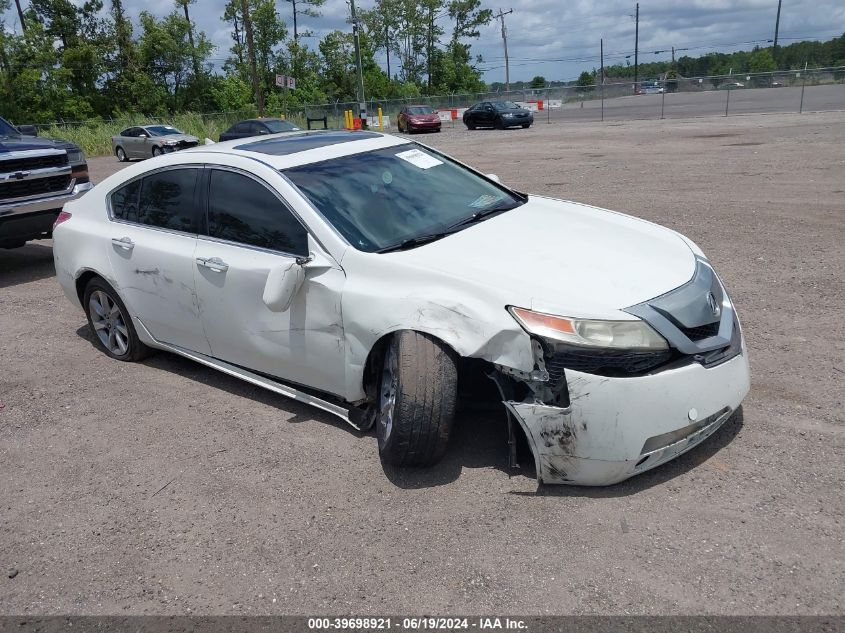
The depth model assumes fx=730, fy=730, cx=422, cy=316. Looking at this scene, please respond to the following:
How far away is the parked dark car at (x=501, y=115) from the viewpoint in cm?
3412

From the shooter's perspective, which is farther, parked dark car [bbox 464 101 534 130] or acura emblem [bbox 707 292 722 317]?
parked dark car [bbox 464 101 534 130]

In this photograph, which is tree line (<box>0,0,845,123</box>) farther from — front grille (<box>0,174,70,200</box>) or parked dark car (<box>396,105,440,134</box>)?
front grille (<box>0,174,70,200</box>)

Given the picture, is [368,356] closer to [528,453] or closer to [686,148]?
[528,453]

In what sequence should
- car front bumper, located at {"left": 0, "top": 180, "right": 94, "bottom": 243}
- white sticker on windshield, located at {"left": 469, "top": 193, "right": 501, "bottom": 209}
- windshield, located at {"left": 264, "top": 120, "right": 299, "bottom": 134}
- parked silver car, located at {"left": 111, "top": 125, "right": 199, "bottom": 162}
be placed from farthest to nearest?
1. parked silver car, located at {"left": 111, "top": 125, "right": 199, "bottom": 162}
2. windshield, located at {"left": 264, "top": 120, "right": 299, "bottom": 134}
3. car front bumper, located at {"left": 0, "top": 180, "right": 94, "bottom": 243}
4. white sticker on windshield, located at {"left": 469, "top": 193, "right": 501, "bottom": 209}

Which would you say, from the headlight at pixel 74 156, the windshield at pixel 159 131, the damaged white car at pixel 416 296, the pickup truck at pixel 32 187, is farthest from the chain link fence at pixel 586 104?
the damaged white car at pixel 416 296

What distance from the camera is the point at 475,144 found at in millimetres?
26125

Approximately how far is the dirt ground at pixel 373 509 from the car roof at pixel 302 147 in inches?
57.6

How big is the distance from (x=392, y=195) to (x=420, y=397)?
1.47m

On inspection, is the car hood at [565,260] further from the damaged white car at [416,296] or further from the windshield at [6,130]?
the windshield at [6,130]

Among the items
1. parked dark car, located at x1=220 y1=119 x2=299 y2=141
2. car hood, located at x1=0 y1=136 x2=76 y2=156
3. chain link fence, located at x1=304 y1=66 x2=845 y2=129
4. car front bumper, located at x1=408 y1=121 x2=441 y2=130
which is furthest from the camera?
chain link fence, located at x1=304 y1=66 x2=845 y2=129

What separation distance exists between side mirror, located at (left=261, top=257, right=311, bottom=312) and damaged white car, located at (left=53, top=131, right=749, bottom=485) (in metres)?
0.01

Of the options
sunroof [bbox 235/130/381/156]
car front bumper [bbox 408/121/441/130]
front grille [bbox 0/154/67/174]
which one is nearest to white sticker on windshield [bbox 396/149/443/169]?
sunroof [bbox 235/130/381/156]

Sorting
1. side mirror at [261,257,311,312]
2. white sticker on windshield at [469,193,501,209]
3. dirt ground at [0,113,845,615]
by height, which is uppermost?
white sticker on windshield at [469,193,501,209]

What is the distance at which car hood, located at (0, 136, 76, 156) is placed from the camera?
8438 millimetres
